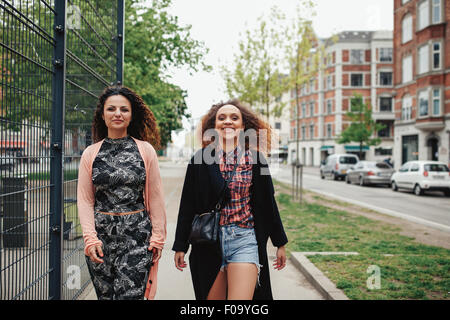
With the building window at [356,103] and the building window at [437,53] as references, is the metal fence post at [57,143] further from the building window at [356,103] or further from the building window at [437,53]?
→ the building window at [356,103]

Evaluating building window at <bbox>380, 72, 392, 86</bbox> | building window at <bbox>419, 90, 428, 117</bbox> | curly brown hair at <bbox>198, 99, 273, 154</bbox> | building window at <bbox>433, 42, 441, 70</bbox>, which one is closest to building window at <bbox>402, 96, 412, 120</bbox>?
building window at <bbox>419, 90, 428, 117</bbox>

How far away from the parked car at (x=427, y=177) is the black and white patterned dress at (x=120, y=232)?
18.7 meters

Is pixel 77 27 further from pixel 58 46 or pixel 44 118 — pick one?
pixel 44 118

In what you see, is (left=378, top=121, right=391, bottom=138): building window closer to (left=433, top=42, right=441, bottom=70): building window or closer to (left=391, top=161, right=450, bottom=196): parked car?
(left=433, top=42, right=441, bottom=70): building window

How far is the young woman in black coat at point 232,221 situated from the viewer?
3.05 meters

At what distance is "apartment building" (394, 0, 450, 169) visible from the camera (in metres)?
29.9

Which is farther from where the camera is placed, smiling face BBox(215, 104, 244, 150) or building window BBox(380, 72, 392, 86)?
building window BBox(380, 72, 392, 86)

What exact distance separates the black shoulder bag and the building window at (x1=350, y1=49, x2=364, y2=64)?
2180 inches

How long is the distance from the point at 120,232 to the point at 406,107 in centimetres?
3553

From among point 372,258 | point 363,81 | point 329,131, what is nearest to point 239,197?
point 372,258

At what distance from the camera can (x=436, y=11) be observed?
1176 inches

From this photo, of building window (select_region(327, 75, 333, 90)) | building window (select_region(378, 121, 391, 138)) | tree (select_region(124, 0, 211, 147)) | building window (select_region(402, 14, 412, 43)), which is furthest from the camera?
Result: building window (select_region(327, 75, 333, 90))

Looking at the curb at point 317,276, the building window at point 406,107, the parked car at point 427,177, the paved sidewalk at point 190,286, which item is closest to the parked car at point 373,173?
the parked car at point 427,177
